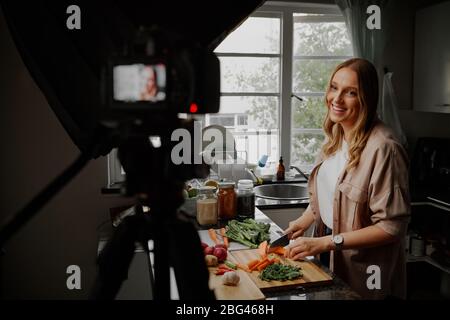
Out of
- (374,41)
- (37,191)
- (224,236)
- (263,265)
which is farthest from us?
(374,41)

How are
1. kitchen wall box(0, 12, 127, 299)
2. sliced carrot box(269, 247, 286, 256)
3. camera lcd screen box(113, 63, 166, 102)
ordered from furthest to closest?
kitchen wall box(0, 12, 127, 299)
sliced carrot box(269, 247, 286, 256)
camera lcd screen box(113, 63, 166, 102)

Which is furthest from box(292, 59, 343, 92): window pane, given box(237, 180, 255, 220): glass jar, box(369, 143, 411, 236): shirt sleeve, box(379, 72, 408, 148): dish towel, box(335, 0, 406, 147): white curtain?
box(369, 143, 411, 236): shirt sleeve

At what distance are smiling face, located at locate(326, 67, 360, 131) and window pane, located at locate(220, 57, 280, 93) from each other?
145 centimetres

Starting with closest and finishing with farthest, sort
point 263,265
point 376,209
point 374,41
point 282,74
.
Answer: point 263,265 → point 376,209 → point 374,41 → point 282,74

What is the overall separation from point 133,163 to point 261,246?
0.97m

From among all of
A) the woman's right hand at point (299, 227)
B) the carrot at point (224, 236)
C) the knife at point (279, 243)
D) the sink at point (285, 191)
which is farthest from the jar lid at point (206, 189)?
the sink at point (285, 191)

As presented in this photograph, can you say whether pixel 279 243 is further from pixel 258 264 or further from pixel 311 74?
pixel 311 74

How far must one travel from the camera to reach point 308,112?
122 inches

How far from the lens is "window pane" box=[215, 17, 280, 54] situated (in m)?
2.90

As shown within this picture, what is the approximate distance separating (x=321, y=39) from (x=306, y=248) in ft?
6.88

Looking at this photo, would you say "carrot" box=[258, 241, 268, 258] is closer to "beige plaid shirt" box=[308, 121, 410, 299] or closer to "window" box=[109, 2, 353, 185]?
"beige plaid shirt" box=[308, 121, 410, 299]

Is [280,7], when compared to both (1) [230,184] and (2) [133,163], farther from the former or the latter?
(2) [133,163]

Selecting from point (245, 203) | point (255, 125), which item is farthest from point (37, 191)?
point (255, 125)
